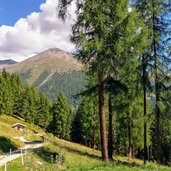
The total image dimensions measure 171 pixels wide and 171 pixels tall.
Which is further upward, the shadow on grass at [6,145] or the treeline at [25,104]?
the treeline at [25,104]

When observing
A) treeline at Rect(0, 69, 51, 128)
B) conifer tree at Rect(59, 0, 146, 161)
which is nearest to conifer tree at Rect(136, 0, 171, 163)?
conifer tree at Rect(59, 0, 146, 161)

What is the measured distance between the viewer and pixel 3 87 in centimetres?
9931

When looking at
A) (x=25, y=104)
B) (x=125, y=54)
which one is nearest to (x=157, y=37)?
(x=125, y=54)

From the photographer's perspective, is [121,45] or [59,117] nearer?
[121,45]

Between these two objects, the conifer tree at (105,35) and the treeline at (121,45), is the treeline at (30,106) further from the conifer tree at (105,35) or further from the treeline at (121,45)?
the conifer tree at (105,35)

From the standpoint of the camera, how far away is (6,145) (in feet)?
114

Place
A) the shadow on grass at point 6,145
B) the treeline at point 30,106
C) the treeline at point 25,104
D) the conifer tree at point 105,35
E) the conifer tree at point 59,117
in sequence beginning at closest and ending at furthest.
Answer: the conifer tree at point 105,35 < the shadow on grass at point 6,145 < the conifer tree at point 59,117 < the treeline at point 30,106 < the treeline at point 25,104

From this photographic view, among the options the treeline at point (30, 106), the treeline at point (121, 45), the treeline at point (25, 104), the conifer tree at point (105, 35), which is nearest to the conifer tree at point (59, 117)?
the treeline at point (30, 106)

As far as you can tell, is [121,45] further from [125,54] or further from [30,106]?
[30,106]

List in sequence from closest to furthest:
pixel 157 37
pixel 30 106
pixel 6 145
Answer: pixel 157 37 → pixel 6 145 → pixel 30 106

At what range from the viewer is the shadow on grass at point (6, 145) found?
106ft

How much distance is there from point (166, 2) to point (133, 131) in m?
31.5

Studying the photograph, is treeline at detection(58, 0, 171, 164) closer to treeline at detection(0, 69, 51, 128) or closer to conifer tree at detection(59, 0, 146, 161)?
conifer tree at detection(59, 0, 146, 161)

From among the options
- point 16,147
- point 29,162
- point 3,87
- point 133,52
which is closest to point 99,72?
point 133,52
